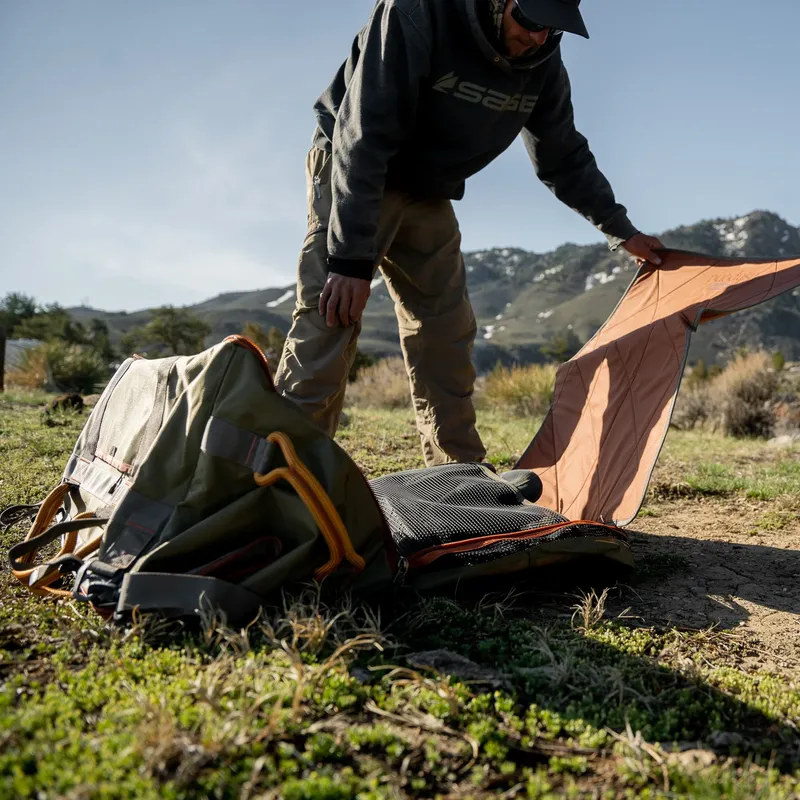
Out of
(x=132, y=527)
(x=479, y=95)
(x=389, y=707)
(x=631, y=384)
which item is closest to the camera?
(x=389, y=707)

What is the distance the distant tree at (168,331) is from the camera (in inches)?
1336

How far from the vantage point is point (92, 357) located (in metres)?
12.4

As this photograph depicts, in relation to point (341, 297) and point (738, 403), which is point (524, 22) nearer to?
point (341, 297)

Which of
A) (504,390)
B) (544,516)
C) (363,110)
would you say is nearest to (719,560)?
(544,516)

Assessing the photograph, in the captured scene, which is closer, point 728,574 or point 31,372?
point 728,574

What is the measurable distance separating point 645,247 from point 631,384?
0.84 meters

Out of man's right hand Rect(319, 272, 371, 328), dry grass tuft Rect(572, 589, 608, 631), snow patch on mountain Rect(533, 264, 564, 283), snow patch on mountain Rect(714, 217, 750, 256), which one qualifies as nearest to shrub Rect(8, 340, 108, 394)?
man's right hand Rect(319, 272, 371, 328)

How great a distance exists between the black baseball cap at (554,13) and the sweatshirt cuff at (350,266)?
39.9 inches

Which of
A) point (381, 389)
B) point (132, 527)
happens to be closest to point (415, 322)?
point (132, 527)

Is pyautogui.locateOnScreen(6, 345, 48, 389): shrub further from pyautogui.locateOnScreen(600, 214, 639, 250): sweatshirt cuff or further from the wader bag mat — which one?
the wader bag mat

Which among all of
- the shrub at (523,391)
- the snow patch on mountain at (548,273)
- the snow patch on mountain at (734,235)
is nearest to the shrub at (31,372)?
the shrub at (523,391)

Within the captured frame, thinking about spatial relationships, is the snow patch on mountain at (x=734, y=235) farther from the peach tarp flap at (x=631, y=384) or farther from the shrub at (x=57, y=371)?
the peach tarp flap at (x=631, y=384)

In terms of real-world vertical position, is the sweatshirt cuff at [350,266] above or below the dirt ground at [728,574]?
above

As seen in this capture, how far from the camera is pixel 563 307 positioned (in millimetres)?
138875
